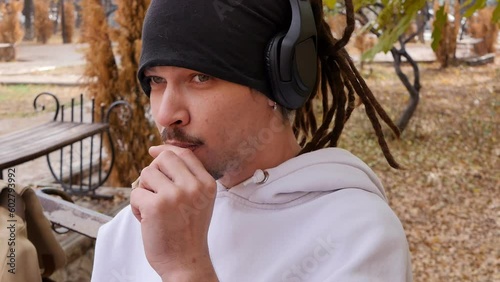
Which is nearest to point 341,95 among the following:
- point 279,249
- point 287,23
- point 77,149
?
point 287,23

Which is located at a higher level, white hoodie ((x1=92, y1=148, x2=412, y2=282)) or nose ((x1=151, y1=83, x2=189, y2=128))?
nose ((x1=151, y1=83, x2=189, y2=128))

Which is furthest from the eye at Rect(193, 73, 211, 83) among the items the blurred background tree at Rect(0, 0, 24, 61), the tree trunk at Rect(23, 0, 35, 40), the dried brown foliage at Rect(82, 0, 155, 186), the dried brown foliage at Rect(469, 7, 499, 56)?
the dried brown foliage at Rect(469, 7, 499, 56)

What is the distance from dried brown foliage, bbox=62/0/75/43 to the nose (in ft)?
46.4

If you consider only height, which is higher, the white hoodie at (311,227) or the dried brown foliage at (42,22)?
the white hoodie at (311,227)

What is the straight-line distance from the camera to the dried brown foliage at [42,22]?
1442 cm

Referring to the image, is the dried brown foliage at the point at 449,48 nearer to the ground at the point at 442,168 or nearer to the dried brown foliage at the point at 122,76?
the ground at the point at 442,168

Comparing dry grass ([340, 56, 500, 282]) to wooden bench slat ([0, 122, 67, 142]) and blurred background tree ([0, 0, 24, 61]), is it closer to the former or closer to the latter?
wooden bench slat ([0, 122, 67, 142])

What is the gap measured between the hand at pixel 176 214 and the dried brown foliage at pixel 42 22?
14.3 meters

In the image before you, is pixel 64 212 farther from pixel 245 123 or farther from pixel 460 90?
pixel 460 90

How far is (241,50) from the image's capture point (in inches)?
46.2

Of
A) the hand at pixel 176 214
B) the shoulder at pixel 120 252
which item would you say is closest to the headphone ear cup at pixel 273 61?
the hand at pixel 176 214

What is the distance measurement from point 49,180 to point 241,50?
5.04 meters

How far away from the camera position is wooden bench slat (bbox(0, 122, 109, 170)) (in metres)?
3.38

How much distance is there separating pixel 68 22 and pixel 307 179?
14.8 m
